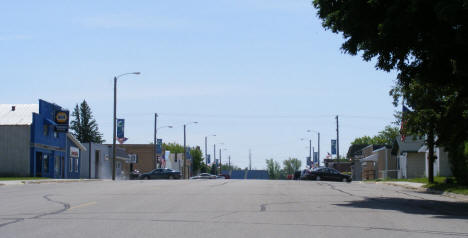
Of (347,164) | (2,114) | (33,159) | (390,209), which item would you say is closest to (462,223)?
(390,209)

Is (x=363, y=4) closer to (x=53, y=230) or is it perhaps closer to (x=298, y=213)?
(x=298, y=213)

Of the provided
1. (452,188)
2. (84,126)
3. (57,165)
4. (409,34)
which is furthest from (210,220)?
(84,126)

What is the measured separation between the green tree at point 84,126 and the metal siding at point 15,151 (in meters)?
64.6

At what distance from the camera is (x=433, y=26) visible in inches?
696

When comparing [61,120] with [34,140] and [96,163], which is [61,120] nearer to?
[34,140]

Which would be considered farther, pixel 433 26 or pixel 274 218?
pixel 433 26

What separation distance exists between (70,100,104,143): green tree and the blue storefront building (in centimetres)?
5527

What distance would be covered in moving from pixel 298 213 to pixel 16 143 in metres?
41.8

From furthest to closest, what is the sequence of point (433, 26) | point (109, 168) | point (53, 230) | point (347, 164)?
point (347, 164) → point (109, 168) → point (433, 26) → point (53, 230)

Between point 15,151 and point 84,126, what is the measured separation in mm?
66515

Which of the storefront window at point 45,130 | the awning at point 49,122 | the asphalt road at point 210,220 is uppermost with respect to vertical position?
the awning at point 49,122

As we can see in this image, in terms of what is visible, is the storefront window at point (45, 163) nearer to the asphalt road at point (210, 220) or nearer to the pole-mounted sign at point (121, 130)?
the pole-mounted sign at point (121, 130)

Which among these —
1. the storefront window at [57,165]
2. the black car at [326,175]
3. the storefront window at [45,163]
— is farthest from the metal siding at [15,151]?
the black car at [326,175]

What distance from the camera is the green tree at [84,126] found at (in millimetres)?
115875
